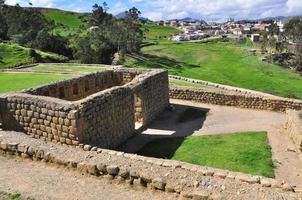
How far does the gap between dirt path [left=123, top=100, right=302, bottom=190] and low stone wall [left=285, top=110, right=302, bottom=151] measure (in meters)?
0.28

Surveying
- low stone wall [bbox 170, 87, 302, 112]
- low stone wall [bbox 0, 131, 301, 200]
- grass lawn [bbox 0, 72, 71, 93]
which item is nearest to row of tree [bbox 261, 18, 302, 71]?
low stone wall [bbox 170, 87, 302, 112]

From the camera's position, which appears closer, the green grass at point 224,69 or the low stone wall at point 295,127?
the low stone wall at point 295,127

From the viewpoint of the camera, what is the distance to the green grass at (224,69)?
168 feet

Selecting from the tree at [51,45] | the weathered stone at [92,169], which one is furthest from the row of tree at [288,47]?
the weathered stone at [92,169]

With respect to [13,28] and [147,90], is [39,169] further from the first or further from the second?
[13,28]

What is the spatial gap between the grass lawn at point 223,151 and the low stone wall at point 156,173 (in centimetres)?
340

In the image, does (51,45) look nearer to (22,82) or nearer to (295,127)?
(22,82)

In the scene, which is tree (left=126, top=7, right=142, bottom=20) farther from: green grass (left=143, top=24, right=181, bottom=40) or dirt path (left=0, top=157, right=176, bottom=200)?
dirt path (left=0, top=157, right=176, bottom=200)

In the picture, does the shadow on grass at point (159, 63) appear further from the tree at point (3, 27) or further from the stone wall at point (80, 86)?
the stone wall at point (80, 86)

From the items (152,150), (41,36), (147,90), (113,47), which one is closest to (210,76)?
(113,47)

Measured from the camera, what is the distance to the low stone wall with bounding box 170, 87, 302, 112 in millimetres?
23281

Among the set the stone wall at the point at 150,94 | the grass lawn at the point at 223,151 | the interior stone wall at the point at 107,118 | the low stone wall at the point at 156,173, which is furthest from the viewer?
the stone wall at the point at 150,94

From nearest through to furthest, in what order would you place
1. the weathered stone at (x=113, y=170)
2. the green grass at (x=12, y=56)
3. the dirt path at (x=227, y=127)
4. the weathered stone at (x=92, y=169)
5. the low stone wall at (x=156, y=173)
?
the low stone wall at (x=156, y=173) → the weathered stone at (x=113, y=170) → the weathered stone at (x=92, y=169) → the dirt path at (x=227, y=127) → the green grass at (x=12, y=56)

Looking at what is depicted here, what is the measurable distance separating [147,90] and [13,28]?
57.1 meters
